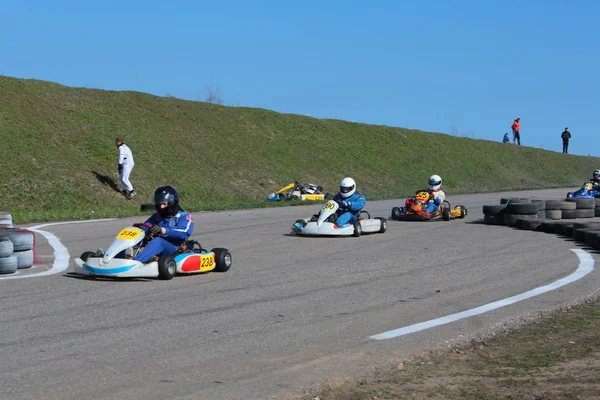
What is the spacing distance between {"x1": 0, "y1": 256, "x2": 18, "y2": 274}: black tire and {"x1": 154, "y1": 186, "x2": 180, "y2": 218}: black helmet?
69.7 inches

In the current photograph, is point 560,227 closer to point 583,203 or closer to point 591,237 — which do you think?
point 591,237

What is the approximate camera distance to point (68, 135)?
2981 centimetres

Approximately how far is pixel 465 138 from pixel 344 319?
50015 millimetres

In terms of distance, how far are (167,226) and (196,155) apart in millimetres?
23694

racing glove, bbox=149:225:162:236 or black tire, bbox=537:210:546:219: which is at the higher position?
racing glove, bbox=149:225:162:236

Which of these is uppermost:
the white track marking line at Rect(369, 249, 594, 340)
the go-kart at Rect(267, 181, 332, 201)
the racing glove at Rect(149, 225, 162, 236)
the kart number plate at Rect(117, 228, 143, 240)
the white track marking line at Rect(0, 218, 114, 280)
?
the go-kart at Rect(267, 181, 332, 201)

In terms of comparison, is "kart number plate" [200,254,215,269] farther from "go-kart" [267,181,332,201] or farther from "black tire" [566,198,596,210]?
"go-kart" [267,181,332,201]

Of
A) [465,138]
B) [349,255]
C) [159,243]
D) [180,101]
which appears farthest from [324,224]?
[465,138]

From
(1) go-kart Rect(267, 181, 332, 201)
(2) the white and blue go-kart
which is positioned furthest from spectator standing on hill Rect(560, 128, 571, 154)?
(2) the white and blue go-kart

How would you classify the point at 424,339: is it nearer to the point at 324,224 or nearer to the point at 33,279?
the point at 33,279

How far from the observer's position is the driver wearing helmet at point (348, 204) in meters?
15.6

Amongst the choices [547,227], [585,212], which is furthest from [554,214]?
[547,227]

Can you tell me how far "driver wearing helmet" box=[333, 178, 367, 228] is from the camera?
1556 cm

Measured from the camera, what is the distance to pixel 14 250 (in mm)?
10836
